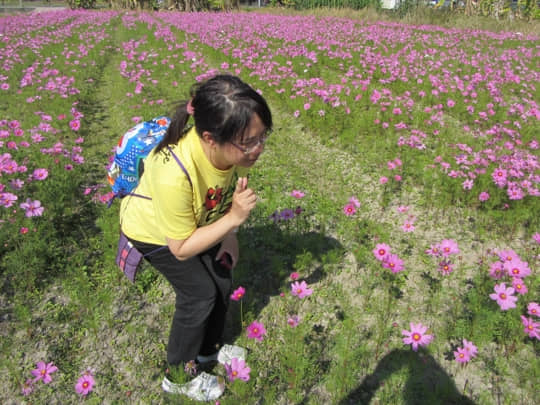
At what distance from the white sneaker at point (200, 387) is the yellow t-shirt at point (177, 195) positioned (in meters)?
0.83

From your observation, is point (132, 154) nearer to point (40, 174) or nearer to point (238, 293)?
point (238, 293)

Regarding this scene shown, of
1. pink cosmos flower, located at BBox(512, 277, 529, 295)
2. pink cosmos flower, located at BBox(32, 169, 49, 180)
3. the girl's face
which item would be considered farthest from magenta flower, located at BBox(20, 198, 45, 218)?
pink cosmos flower, located at BBox(512, 277, 529, 295)

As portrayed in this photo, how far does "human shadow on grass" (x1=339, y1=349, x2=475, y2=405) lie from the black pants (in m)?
0.94

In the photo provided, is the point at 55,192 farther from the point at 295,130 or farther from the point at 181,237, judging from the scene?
the point at 295,130

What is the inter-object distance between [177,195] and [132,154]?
577 millimetres

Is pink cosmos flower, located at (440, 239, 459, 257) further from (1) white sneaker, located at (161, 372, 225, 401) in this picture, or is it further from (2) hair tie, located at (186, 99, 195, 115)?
(2) hair tie, located at (186, 99, 195, 115)

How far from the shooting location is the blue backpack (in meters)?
1.89

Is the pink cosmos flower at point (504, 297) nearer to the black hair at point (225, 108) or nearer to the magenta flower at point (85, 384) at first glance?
the black hair at point (225, 108)

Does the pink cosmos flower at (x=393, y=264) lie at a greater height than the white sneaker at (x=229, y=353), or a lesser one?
greater

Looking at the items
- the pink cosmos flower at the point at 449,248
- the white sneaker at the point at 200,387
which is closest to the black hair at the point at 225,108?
the white sneaker at the point at 200,387

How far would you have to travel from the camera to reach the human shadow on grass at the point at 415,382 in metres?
1.96

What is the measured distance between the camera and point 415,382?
2.06m

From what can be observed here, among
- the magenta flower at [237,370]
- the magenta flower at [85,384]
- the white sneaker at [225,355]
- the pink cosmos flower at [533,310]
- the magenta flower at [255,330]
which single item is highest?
the pink cosmos flower at [533,310]

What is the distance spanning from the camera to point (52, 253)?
300 cm
